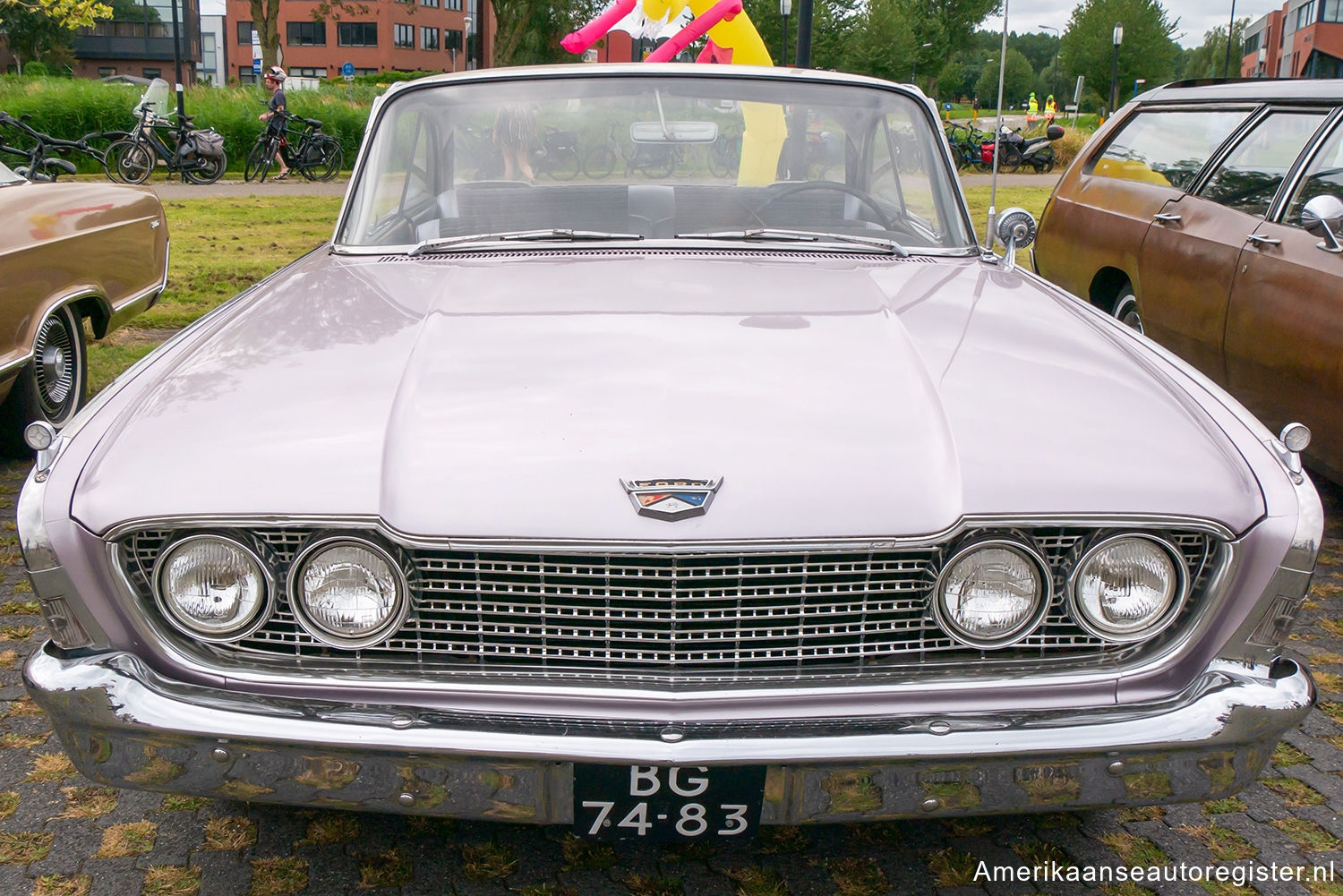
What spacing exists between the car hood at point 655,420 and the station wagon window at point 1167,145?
3184 mm

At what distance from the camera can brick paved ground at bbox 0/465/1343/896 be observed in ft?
7.92

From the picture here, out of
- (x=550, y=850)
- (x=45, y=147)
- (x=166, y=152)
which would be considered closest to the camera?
(x=550, y=850)

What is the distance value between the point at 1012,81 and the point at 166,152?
277 ft

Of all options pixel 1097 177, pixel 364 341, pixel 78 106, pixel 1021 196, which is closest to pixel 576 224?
pixel 364 341

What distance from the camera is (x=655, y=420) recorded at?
2025mm

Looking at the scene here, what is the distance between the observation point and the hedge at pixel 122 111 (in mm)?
20297

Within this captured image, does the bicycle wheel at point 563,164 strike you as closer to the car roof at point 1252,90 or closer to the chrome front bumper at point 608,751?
the chrome front bumper at point 608,751

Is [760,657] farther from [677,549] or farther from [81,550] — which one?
[81,550]

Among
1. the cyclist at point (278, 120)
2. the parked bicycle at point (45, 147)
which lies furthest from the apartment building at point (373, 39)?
the parked bicycle at point (45, 147)

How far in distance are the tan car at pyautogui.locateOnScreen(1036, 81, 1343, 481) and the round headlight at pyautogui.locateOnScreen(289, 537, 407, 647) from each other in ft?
11.1

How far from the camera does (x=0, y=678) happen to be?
3.33m

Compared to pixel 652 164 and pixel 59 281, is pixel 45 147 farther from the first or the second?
pixel 652 164

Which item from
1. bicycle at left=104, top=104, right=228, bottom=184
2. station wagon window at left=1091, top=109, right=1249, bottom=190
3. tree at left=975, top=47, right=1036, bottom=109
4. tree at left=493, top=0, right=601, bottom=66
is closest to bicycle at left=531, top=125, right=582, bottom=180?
station wagon window at left=1091, top=109, right=1249, bottom=190

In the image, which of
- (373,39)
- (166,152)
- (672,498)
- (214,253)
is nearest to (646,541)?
(672,498)
